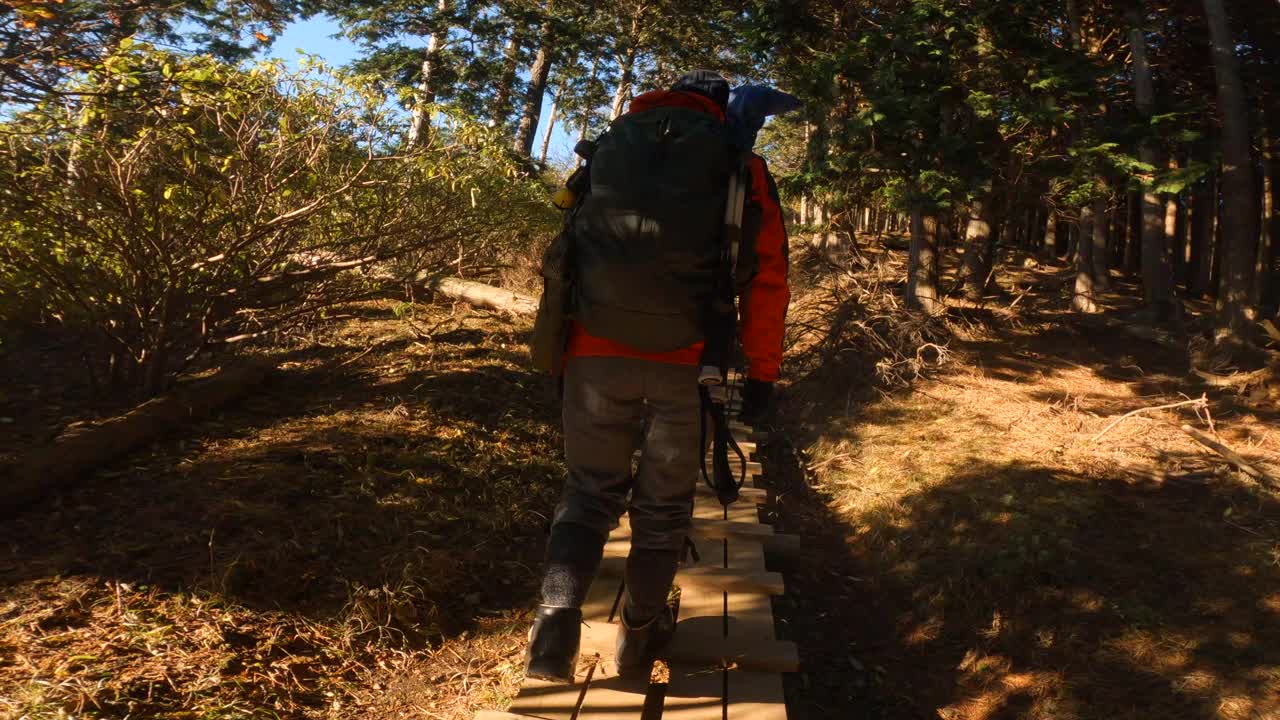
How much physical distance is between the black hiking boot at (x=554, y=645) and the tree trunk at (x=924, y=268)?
249 inches

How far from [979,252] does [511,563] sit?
20.2 ft

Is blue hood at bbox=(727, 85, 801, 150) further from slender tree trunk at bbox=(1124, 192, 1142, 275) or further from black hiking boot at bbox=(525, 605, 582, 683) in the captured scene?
slender tree trunk at bbox=(1124, 192, 1142, 275)

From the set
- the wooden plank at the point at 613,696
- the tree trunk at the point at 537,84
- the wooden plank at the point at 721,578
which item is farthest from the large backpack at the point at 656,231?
the tree trunk at the point at 537,84

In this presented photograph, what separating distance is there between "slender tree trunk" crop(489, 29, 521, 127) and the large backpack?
15.9m

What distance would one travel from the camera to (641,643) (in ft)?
8.88

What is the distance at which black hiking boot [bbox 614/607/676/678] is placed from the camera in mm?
2689

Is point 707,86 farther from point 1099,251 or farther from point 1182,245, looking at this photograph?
point 1182,245

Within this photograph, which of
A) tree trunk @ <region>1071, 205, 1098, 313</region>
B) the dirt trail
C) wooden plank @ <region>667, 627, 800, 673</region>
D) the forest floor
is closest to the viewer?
wooden plank @ <region>667, 627, 800, 673</region>

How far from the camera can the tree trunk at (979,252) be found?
26.6 ft

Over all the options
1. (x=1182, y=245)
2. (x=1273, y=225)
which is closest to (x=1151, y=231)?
(x=1273, y=225)

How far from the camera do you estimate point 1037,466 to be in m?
5.13

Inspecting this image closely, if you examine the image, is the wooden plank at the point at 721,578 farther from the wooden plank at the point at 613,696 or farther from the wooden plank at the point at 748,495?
the wooden plank at the point at 748,495

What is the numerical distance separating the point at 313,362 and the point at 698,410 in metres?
5.03

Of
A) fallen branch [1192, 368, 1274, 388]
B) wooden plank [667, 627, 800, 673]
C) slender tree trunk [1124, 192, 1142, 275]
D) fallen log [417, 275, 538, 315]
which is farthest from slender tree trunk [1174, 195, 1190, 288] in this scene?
wooden plank [667, 627, 800, 673]
